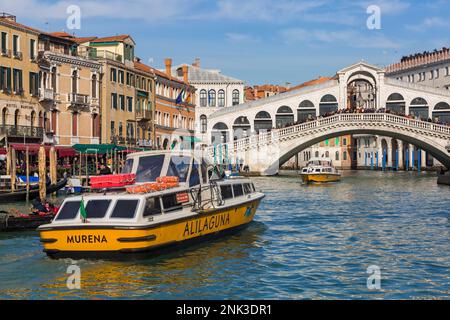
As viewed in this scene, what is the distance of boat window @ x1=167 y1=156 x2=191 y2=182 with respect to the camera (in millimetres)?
14671

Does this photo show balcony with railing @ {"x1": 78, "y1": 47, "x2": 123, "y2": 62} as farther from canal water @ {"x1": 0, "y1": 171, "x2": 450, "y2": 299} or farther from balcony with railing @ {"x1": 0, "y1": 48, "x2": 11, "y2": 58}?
canal water @ {"x1": 0, "y1": 171, "x2": 450, "y2": 299}

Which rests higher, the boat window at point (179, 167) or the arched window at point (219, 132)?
the arched window at point (219, 132)

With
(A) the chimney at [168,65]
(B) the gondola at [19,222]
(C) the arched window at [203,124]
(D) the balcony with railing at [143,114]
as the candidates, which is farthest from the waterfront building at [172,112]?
(B) the gondola at [19,222]

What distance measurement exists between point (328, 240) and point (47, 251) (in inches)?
232

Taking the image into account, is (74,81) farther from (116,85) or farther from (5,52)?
(5,52)

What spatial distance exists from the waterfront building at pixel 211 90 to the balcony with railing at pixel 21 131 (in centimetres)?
3286

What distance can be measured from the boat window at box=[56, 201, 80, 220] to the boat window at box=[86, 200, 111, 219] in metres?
0.23

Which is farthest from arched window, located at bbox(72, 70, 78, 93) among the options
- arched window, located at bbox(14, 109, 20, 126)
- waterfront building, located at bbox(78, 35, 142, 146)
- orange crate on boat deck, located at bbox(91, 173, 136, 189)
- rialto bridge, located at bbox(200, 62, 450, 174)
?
orange crate on boat deck, located at bbox(91, 173, 136, 189)

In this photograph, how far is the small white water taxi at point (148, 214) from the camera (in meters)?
11.9

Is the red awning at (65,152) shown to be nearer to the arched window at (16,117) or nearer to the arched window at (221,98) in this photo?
the arched window at (16,117)

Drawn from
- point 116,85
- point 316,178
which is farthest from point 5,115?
point 316,178

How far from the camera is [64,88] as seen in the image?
118 feet
